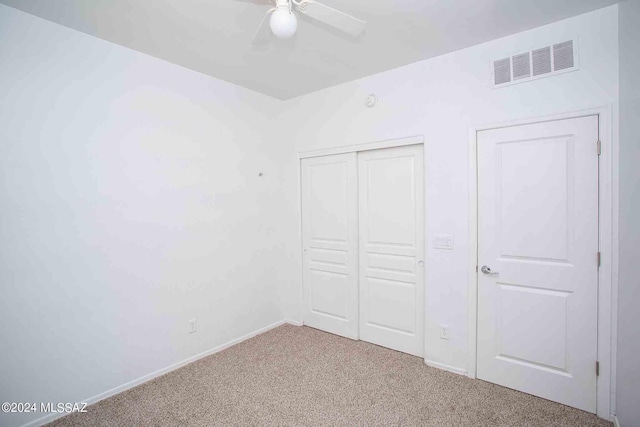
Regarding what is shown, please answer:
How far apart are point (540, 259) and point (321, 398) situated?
1.97m

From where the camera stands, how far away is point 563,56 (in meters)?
2.10

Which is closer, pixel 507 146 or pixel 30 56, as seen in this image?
pixel 30 56

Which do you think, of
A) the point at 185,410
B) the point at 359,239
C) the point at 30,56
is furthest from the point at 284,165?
the point at 185,410

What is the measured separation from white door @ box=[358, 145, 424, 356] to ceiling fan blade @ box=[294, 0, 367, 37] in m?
1.40

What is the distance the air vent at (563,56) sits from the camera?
208cm

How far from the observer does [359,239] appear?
323 centimetres

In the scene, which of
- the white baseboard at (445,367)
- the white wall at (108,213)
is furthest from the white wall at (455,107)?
the white wall at (108,213)

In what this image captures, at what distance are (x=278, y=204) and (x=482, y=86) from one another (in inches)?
96.4

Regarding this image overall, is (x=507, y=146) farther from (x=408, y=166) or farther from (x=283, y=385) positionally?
(x=283, y=385)

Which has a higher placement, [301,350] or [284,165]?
[284,165]

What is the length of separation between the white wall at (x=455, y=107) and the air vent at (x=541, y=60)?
51 millimetres

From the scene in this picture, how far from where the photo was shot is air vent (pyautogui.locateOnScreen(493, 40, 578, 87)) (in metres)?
2.09

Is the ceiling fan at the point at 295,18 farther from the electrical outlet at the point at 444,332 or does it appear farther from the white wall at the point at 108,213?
the electrical outlet at the point at 444,332

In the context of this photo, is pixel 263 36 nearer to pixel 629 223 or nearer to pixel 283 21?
pixel 283 21
